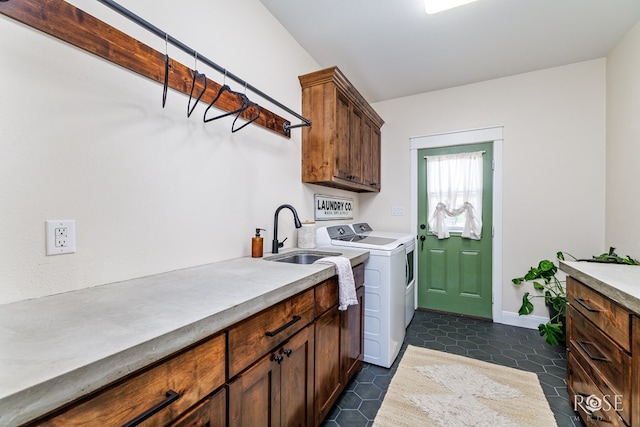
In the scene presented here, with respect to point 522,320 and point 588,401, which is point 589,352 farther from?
point 522,320

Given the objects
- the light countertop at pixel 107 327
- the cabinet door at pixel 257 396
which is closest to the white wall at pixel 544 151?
the light countertop at pixel 107 327

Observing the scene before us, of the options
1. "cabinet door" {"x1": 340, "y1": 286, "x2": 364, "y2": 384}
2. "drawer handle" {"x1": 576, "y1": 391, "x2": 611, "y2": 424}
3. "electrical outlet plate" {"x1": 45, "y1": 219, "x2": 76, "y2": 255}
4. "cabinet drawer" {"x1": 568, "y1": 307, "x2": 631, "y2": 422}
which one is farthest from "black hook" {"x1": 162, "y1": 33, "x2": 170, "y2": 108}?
"drawer handle" {"x1": 576, "y1": 391, "x2": 611, "y2": 424}

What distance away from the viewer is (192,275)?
49.1 inches

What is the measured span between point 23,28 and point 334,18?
5.95 ft

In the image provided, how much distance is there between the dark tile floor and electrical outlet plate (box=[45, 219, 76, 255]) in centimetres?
152

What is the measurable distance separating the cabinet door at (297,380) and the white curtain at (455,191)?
246 cm

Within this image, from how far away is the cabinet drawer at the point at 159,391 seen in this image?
1.78ft

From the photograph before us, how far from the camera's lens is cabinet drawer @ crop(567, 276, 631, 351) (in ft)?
3.69

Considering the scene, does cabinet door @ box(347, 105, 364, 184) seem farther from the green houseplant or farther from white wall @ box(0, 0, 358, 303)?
the green houseplant

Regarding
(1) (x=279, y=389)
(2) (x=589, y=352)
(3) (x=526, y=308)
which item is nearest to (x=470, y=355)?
(3) (x=526, y=308)

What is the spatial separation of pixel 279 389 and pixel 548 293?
9.40ft

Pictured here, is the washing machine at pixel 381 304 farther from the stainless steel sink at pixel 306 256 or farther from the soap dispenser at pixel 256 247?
the soap dispenser at pixel 256 247

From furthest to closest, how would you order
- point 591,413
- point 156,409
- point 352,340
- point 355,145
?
point 355,145 → point 352,340 → point 591,413 → point 156,409

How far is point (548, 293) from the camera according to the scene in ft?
8.87
